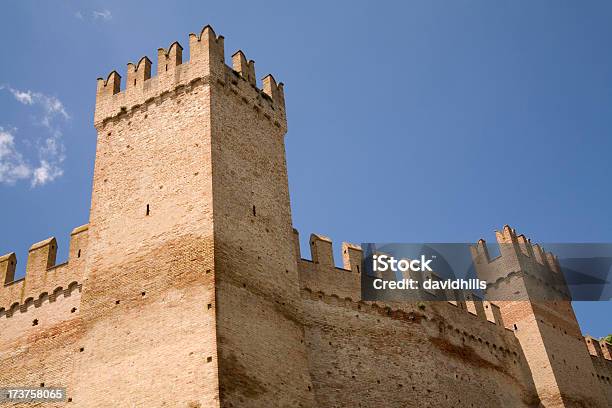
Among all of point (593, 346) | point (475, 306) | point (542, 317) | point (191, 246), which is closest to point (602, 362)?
point (593, 346)

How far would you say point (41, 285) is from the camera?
681 inches

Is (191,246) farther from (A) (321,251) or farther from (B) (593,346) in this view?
(B) (593,346)

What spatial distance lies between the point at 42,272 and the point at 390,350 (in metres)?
8.43

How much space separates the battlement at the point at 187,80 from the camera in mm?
18078

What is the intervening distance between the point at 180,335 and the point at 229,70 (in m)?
7.46

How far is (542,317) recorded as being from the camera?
23.3m

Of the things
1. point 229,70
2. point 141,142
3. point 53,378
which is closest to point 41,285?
point 53,378

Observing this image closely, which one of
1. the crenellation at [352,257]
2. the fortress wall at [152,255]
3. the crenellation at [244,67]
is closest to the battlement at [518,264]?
the crenellation at [352,257]

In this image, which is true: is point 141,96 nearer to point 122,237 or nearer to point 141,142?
point 141,142

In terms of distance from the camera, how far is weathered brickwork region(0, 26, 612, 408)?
14.0 metres

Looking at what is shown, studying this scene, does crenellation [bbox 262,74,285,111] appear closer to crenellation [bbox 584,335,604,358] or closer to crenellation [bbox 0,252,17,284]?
crenellation [bbox 0,252,17,284]

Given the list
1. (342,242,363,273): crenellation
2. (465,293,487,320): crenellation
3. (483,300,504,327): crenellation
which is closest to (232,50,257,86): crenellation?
(342,242,363,273): crenellation

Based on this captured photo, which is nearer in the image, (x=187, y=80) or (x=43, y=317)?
(x=43, y=317)

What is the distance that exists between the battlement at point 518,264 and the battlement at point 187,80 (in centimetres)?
911
